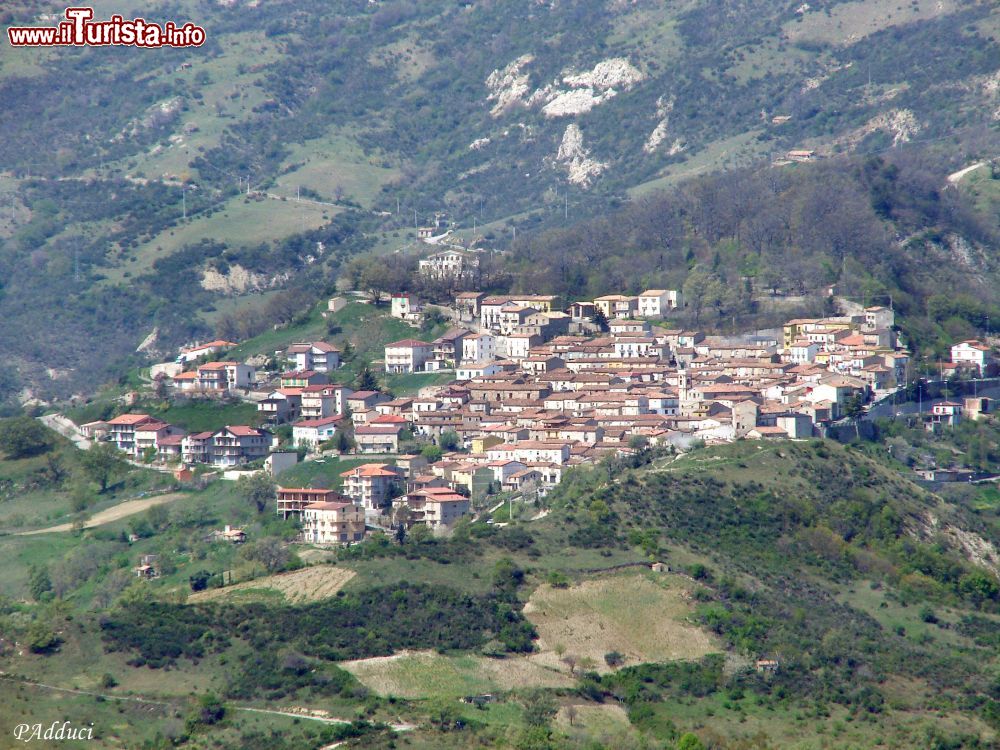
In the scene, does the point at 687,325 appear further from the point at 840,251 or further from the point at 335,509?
the point at 335,509

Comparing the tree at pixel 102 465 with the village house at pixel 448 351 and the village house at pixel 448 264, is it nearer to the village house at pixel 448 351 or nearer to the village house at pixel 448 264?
A: the village house at pixel 448 351

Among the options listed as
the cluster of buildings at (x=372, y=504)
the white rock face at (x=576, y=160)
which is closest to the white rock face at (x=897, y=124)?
the white rock face at (x=576, y=160)

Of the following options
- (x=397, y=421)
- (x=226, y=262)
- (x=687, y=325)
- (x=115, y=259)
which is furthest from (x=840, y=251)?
(x=115, y=259)

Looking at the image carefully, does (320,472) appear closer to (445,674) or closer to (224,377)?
(224,377)

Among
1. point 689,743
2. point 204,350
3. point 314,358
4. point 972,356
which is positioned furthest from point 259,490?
point 972,356

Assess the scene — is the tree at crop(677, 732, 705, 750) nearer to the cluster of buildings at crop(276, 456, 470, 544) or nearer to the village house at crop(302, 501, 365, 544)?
the cluster of buildings at crop(276, 456, 470, 544)

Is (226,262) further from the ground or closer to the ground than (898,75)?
closer to the ground

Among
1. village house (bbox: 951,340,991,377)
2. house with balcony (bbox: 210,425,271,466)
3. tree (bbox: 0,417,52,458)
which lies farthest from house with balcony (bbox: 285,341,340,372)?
village house (bbox: 951,340,991,377)
